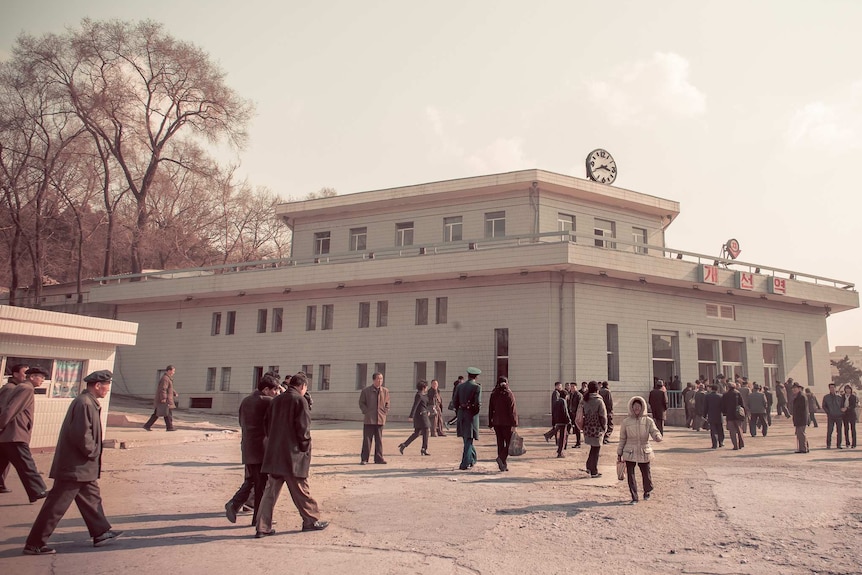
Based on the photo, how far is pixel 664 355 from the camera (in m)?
27.1

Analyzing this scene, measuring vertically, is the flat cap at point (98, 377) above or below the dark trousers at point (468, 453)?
above

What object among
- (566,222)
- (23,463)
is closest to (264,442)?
(23,463)

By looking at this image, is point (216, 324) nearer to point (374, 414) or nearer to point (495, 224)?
point (495, 224)

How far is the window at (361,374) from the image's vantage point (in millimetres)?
27766

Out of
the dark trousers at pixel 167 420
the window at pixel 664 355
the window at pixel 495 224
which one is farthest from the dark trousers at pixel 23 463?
the window at pixel 664 355

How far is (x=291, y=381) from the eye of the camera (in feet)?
23.6

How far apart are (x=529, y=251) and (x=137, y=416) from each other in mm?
15394

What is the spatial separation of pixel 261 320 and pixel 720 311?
21181mm

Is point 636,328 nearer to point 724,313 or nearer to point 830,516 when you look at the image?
point 724,313

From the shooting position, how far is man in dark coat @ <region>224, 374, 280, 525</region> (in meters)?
7.37

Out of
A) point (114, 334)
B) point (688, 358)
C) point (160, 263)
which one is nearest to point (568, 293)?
point (688, 358)

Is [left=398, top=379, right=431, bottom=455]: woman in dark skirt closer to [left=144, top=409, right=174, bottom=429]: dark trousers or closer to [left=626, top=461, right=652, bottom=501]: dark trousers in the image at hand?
[left=626, top=461, right=652, bottom=501]: dark trousers

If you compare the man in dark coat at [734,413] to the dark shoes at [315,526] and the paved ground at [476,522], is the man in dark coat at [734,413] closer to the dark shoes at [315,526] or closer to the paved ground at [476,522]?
the paved ground at [476,522]

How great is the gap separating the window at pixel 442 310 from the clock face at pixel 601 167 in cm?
971
